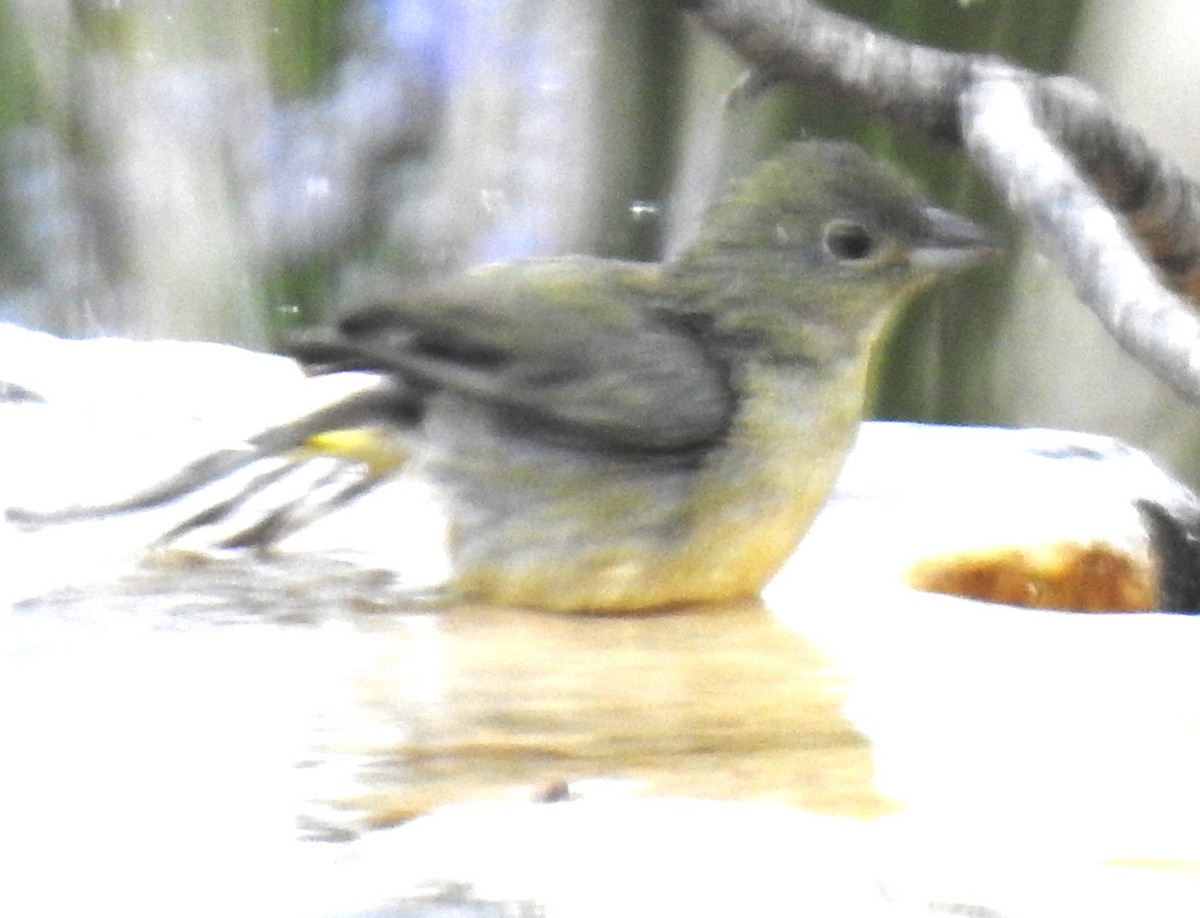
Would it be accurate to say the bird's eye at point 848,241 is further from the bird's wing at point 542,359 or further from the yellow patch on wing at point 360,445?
the yellow patch on wing at point 360,445

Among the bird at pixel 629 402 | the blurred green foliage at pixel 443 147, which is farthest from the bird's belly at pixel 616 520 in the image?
the blurred green foliage at pixel 443 147

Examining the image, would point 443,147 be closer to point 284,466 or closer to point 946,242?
point 284,466

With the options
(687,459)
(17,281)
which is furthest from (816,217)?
(17,281)

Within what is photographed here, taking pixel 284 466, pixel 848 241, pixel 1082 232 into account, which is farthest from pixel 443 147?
pixel 1082 232

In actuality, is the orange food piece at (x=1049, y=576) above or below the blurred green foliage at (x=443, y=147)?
below

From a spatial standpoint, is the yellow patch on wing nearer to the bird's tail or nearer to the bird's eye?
the bird's tail

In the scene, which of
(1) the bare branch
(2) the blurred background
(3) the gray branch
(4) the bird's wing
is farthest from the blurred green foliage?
(4) the bird's wing
